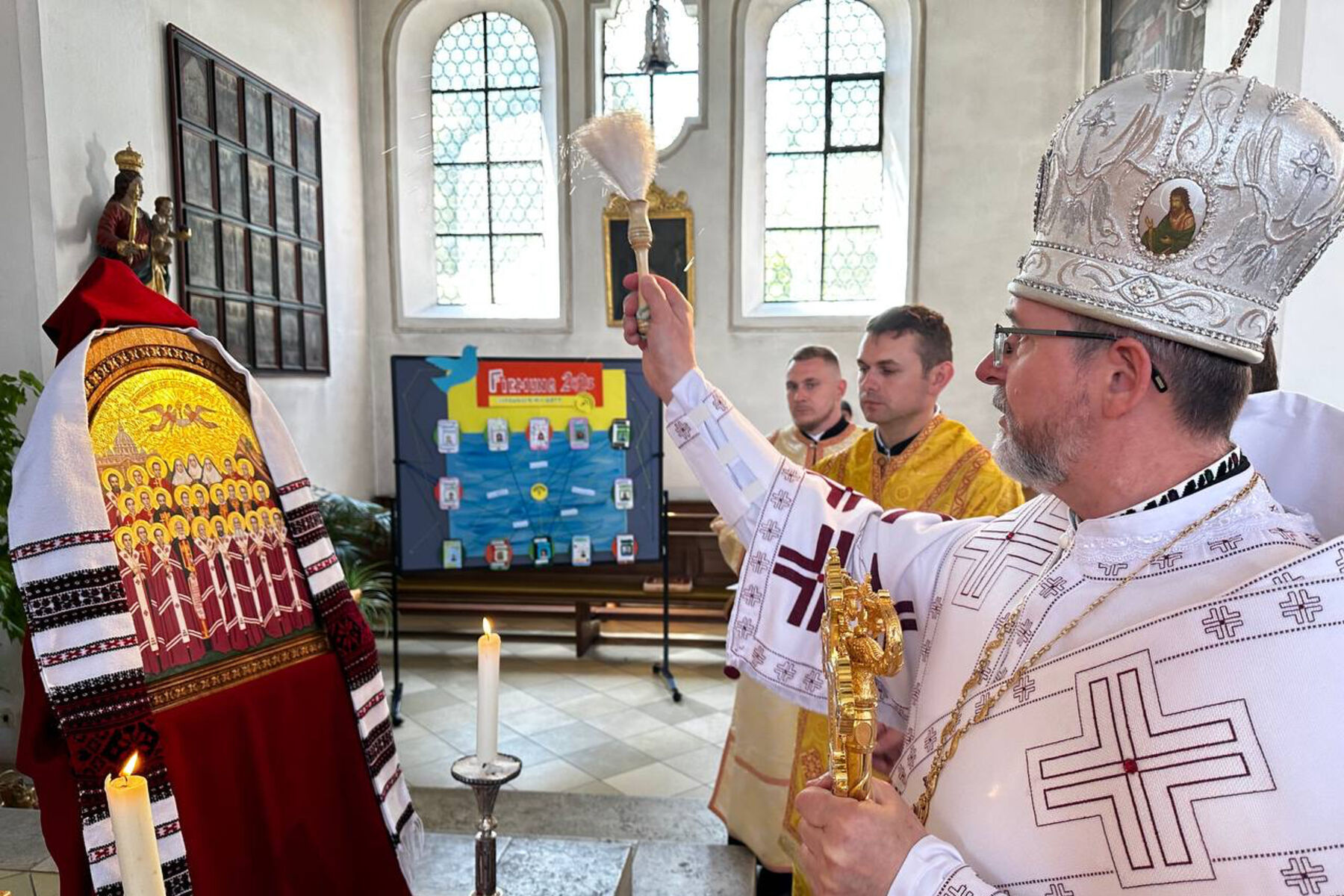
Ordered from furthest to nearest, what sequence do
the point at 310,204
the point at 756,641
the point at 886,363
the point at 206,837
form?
the point at 310,204
the point at 886,363
the point at 206,837
the point at 756,641

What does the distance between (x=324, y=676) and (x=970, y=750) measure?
1.77 metres

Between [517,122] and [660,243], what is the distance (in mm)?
1562

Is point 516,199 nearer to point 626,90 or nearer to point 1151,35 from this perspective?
point 626,90

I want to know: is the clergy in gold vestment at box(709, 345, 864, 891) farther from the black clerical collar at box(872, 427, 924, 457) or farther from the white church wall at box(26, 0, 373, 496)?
the white church wall at box(26, 0, 373, 496)

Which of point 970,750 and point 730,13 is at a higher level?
point 730,13

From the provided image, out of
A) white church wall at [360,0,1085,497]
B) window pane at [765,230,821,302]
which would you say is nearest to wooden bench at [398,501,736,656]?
white church wall at [360,0,1085,497]

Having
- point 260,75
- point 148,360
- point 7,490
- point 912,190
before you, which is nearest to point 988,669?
point 148,360

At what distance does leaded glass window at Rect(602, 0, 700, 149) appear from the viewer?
22.6 ft

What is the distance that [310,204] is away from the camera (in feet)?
20.2

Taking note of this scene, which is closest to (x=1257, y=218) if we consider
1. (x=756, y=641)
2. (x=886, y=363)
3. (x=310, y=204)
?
(x=756, y=641)

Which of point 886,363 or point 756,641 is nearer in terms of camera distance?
point 756,641

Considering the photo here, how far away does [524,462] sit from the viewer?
4809 mm

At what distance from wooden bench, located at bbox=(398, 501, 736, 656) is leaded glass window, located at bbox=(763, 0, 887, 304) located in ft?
7.41

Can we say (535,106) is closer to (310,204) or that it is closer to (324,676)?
(310,204)
